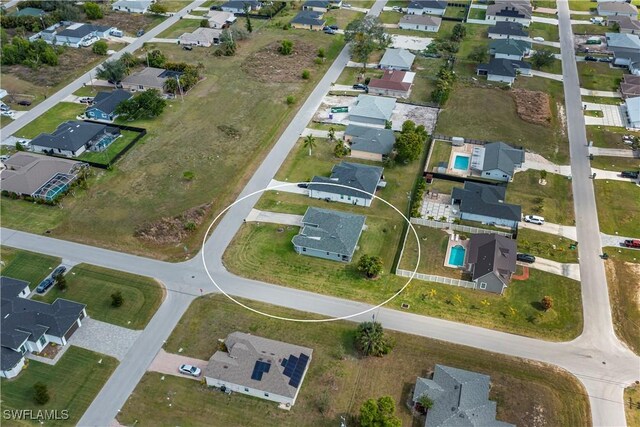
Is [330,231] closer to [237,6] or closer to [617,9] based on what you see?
[237,6]

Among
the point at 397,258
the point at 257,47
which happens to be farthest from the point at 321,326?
the point at 257,47

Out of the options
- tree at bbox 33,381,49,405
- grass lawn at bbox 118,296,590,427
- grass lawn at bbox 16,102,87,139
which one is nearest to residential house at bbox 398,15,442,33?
grass lawn at bbox 16,102,87,139

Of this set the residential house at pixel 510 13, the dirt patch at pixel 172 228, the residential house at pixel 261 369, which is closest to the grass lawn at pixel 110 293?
the dirt patch at pixel 172 228

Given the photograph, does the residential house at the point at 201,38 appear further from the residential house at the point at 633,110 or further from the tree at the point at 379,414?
the tree at the point at 379,414

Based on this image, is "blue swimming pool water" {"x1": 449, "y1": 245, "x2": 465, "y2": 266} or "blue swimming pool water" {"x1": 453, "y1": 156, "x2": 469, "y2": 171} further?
"blue swimming pool water" {"x1": 453, "y1": 156, "x2": 469, "y2": 171}

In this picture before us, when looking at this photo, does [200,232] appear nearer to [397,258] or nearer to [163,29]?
[397,258]

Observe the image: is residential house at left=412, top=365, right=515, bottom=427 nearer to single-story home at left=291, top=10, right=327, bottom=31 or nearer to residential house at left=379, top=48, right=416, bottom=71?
residential house at left=379, top=48, right=416, bottom=71

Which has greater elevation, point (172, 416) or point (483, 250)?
point (483, 250)
